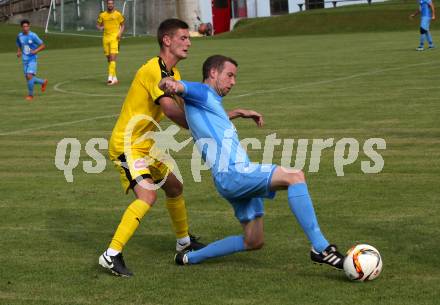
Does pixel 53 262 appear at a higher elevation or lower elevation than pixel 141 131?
lower

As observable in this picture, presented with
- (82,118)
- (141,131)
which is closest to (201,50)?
(82,118)

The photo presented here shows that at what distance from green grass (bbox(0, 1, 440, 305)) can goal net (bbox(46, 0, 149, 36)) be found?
36.3 metres

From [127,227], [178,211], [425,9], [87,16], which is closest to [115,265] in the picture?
[127,227]

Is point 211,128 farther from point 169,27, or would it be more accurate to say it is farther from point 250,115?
point 169,27

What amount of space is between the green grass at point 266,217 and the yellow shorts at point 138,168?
73 centimetres

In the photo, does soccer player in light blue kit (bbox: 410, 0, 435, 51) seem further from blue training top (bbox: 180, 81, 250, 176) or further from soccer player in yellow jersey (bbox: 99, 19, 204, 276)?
blue training top (bbox: 180, 81, 250, 176)

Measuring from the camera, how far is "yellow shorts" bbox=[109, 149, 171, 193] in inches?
338

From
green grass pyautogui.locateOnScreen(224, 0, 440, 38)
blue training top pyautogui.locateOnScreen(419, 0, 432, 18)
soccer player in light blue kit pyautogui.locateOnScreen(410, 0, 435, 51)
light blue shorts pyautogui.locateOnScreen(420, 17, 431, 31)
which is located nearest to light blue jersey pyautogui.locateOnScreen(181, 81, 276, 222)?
Result: soccer player in light blue kit pyautogui.locateOnScreen(410, 0, 435, 51)

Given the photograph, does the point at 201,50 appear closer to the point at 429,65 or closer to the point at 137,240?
the point at 429,65

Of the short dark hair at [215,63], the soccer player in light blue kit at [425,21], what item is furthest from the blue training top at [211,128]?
the soccer player in light blue kit at [425,21]

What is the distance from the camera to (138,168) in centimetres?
859

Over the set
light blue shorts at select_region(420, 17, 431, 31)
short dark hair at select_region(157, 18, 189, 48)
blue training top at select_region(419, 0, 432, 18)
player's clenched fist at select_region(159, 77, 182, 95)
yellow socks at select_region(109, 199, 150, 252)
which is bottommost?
light blue shorts at select_region(420, 17, 431, 31)

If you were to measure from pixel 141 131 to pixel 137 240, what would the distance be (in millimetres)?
1367

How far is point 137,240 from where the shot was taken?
9.60m
